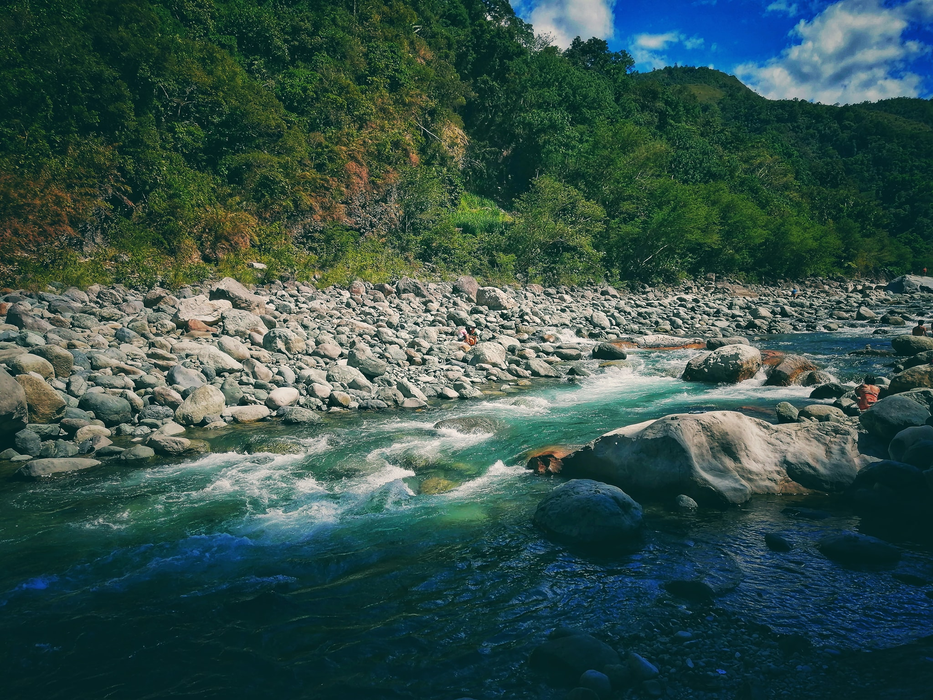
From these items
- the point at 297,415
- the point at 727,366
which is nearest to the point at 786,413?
the point at 727,366

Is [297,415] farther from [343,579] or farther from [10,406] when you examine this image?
[343,579]

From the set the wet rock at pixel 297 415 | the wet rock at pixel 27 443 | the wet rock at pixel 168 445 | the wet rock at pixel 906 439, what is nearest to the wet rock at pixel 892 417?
the wet rock at pixel 906 439

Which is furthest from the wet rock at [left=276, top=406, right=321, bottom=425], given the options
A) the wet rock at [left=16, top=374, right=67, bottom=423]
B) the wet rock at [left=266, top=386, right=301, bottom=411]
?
the wet rock at [left=16, top=374, right=67, bottom=423]

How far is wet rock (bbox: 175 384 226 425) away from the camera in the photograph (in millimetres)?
8594

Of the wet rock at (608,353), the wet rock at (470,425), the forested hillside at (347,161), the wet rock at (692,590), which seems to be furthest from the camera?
the forested hillside at (347,161)

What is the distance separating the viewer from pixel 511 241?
26.9 m

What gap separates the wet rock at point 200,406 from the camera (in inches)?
338

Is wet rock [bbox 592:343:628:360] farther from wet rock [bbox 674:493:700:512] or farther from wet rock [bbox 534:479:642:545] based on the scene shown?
wet rock [bbox 534:479:642:545]

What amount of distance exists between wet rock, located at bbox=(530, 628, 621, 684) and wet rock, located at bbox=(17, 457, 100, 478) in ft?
21.6

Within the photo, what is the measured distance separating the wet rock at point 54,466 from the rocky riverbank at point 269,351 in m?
0.01

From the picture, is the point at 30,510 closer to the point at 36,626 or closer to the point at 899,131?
the point at 36,626

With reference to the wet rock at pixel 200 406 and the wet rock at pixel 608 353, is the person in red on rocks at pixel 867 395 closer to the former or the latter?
the wet rock at pixel 608 353

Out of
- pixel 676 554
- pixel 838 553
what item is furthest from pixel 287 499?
pixel 838 553

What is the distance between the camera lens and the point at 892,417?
6.06 metres
